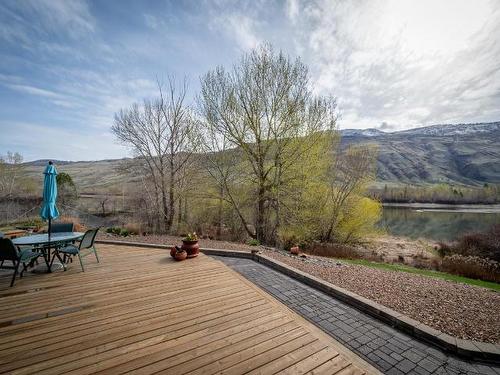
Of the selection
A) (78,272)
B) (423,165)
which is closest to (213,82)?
(78,272)

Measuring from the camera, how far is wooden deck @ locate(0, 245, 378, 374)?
253 cm

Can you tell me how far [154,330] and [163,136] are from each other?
46.6 feet

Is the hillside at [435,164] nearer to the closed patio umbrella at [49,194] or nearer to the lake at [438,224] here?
the lake at [438,224]

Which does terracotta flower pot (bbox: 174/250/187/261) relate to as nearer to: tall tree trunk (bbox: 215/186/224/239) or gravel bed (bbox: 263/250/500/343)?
gravel bed (bbox: 263/250/500/343)

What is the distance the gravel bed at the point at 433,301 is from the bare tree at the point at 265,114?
681cm

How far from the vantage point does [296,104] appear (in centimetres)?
1180

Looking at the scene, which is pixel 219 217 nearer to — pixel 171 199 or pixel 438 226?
pixel 171 199

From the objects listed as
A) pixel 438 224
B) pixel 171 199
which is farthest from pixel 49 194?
pixel 438 224

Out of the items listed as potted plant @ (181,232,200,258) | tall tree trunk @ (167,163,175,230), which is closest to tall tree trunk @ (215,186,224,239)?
tall tree trunk @ (167,163,175,230)

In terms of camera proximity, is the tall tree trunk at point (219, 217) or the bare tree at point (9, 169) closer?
the tall tree trunk at point (219, 217)

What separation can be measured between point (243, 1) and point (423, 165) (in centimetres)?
19099

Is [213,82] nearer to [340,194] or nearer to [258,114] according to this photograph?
[258,114]

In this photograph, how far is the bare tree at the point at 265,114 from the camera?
11.5 m

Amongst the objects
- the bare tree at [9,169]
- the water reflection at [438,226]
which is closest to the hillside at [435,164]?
the water reflection at [438,226]
